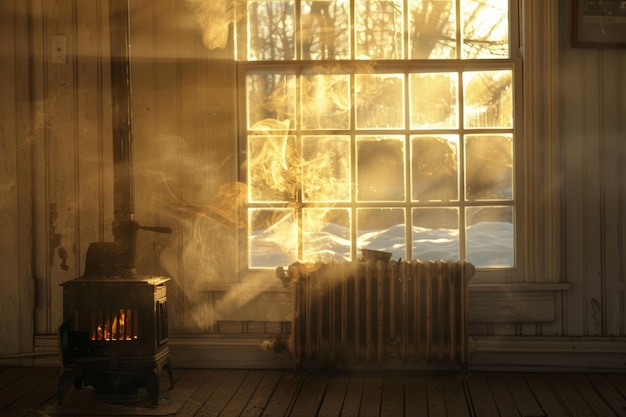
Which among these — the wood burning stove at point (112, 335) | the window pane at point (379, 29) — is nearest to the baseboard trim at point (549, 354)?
the window pane at point (379, 29)

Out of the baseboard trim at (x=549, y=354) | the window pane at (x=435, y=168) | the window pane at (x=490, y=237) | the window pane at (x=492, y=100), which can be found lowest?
the baseboard trim at (x=549, y=354)

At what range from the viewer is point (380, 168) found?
5.05m

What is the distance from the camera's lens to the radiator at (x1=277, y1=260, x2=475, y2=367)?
471 centimetres

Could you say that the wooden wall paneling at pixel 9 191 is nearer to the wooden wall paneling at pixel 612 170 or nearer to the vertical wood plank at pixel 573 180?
the vertical wood plank at pixel 573 180

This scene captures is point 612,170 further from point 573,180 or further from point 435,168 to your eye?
point 435,168

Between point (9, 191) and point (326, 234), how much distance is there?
1.97 metres

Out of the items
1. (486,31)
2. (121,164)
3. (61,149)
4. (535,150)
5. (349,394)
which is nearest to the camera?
(349,394)

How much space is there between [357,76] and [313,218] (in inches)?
35.4

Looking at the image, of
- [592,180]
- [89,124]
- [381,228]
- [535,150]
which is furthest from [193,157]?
[592,180]

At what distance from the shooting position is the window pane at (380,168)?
198 inches

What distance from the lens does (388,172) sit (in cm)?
504

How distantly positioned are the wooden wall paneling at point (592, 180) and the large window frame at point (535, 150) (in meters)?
0.19

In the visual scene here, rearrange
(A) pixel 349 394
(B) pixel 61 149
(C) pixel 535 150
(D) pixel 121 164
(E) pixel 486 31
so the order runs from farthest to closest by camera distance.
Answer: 1. (B) pixel 61 149
2. (E) pixel 486 31
3. (C) pixel 535 150
4. (D) pixel 121 164
5. (A) pixel 349 394

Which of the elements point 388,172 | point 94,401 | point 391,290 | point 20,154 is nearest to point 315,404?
point 391,290
